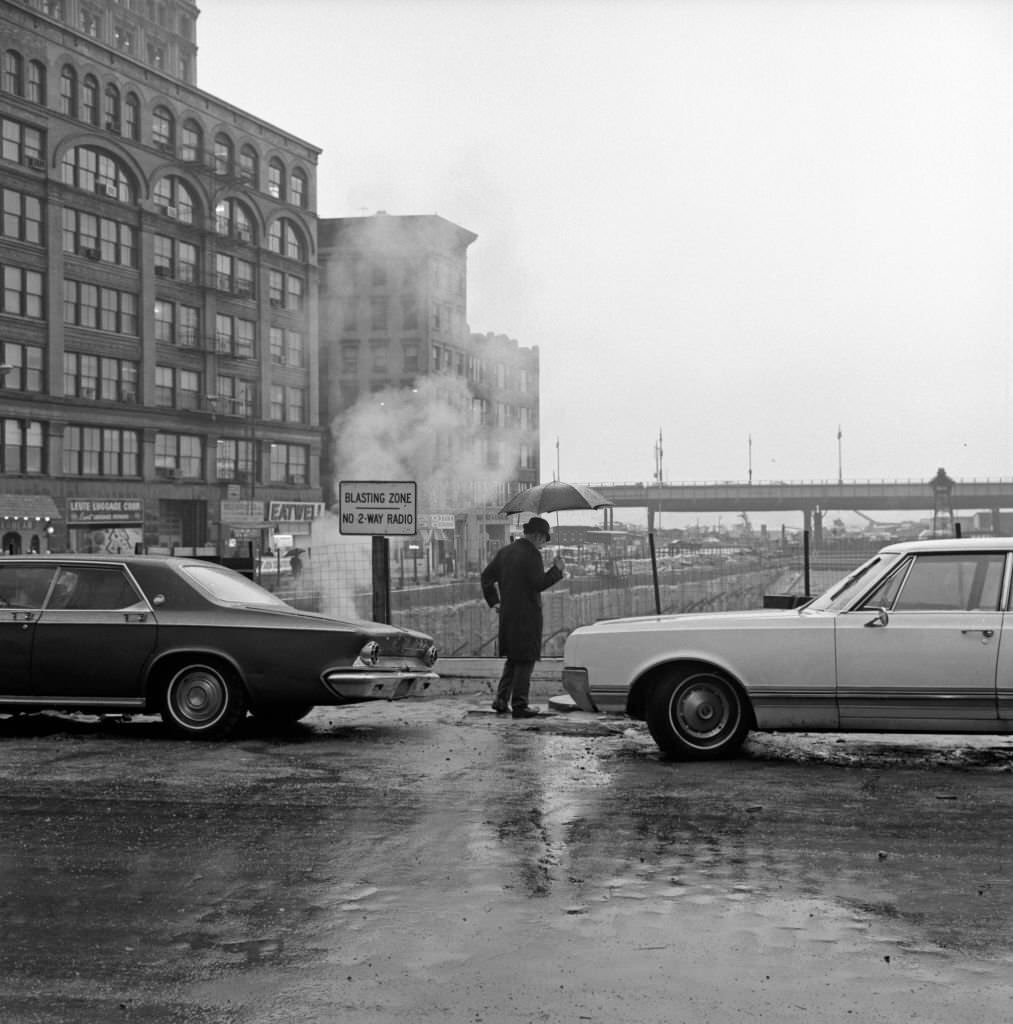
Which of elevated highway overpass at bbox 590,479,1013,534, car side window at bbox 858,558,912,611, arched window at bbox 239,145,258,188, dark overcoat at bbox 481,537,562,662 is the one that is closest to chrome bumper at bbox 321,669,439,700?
dark overcoat at bbox 481,537,562,662

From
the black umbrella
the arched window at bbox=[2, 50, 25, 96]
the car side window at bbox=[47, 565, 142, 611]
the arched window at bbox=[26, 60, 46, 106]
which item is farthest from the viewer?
the arched window at bbox=[26, 60, 46, 106]

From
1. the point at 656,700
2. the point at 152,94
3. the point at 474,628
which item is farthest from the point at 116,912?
the point at 152,94

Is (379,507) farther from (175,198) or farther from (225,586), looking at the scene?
(175,198)

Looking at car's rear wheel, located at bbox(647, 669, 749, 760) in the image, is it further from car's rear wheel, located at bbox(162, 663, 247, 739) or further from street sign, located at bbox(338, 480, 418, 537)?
street sign, located at bbox(338, 480, 418, 537)

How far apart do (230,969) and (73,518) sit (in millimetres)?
48562

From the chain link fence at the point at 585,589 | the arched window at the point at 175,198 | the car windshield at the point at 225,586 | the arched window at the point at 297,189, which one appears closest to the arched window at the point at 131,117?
the arched window at the point at 175,198

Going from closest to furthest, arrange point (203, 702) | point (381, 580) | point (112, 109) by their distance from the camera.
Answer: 1. point (203, 702)
2. point (381, 580)
3. point (112, 109)

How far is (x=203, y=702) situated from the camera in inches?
386

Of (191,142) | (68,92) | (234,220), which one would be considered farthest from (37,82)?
(234,220)

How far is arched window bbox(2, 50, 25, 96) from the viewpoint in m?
48.1

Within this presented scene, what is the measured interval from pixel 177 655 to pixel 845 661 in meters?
4.98

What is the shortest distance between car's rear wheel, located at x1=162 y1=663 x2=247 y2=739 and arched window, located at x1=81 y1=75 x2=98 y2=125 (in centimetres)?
4763

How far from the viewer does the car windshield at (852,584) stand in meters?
8.72

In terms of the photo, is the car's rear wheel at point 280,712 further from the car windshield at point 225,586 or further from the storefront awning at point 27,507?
the storefront awning at point 27,507
